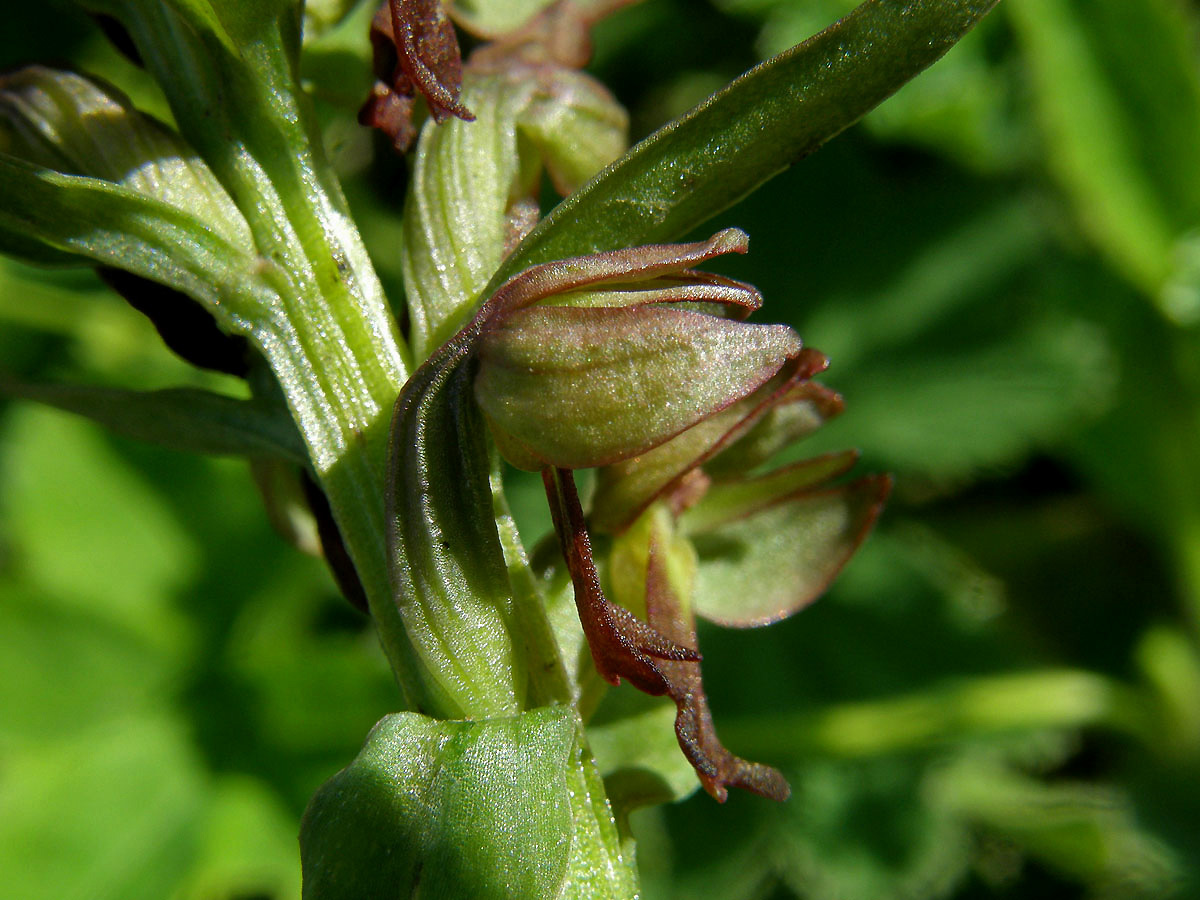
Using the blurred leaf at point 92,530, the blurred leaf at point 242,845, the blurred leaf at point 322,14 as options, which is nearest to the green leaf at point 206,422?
the blurred leaf at point 322,14

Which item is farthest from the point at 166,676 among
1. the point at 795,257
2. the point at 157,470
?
the point at 795,257

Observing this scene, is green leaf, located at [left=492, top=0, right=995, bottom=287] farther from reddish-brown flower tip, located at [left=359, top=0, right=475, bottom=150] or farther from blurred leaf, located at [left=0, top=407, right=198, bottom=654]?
blurred leaf, located at [left=0, top=407, right=198, bottom=654]

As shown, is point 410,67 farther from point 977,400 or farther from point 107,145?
point 977,400

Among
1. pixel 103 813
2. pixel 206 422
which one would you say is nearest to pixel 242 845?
pixel 103 813

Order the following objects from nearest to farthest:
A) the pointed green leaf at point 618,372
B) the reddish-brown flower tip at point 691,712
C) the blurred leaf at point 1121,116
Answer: the pointed green leaf at point 618,372
the reddish-brown flower tip at point 691,712
the blurred leaf at point 1121,116

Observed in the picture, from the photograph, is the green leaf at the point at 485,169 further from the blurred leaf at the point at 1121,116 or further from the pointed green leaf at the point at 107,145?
the blurred leaf at the point at 1121,116

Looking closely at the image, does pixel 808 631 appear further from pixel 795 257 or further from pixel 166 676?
pixel 166 676
